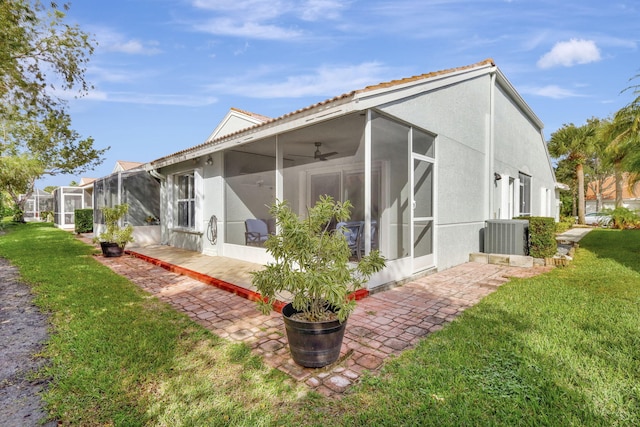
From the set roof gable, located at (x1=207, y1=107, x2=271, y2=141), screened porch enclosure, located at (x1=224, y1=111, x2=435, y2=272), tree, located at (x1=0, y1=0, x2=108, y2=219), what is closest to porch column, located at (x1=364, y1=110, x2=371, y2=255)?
screened porch enclosure, located at (x1=224, y1=111, x2=435, y2=272)

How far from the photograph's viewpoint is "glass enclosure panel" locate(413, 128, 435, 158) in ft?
20.4

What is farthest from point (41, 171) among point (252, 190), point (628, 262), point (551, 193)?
point (551, 193)

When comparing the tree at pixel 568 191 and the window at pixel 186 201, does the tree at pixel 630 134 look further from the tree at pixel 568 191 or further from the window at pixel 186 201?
the tree at pixel 568 191

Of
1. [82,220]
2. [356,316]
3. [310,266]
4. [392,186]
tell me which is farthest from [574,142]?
[82,220]

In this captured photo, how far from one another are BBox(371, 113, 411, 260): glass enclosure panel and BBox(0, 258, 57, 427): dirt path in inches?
176

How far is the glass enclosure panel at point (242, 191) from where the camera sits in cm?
814

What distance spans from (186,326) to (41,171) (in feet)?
66.0

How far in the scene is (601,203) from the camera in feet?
123

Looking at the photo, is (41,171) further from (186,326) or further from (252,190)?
(186,326)

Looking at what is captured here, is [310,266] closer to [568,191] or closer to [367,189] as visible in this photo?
[367,189]

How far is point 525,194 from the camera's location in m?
12.7

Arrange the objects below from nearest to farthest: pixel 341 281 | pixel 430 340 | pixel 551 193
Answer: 1. pixel 341 281
2. pixel 430 340
3. pixel 551 193

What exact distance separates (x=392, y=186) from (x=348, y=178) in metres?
1.65

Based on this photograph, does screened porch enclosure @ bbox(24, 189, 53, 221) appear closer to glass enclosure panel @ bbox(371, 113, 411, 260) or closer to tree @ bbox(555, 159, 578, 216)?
glass enclosure panel @ bbox(371, 113, 411, 260)
